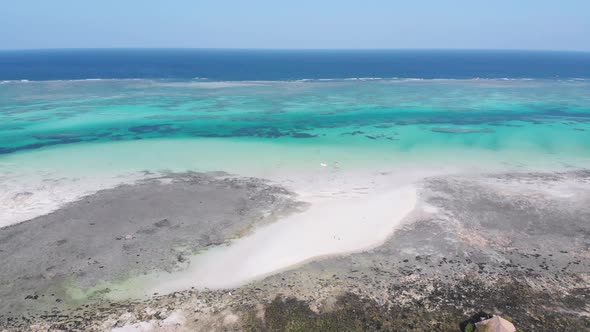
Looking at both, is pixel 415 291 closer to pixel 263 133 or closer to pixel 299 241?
pixel 299 241

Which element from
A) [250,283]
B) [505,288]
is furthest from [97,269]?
[505,288]

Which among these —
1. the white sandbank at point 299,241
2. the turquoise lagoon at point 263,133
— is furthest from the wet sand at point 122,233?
the turquoise lagoon at point 263,133

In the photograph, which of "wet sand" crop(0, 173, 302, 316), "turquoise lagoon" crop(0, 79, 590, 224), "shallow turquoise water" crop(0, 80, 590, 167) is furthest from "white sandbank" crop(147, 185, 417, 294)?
"shallow turquoise water" crop(0, 80, 590, 167)

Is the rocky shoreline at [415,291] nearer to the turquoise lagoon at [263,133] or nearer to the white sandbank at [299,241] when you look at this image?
the white sandbank at [299,241]

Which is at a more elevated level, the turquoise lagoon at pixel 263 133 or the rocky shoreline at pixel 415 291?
the turquoise lagoon at pixel 263 133

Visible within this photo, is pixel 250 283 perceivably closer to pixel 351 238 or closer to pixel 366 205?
pixel 351 238

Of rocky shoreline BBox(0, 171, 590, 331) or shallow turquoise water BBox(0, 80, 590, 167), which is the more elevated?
shallow turquoise water BBox(0, 80, 590, 167)

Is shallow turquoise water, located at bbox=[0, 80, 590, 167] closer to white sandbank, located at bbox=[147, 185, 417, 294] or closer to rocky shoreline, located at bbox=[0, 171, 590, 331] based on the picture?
white sandbank, located at bbox=[147, 185, 417, 294]
